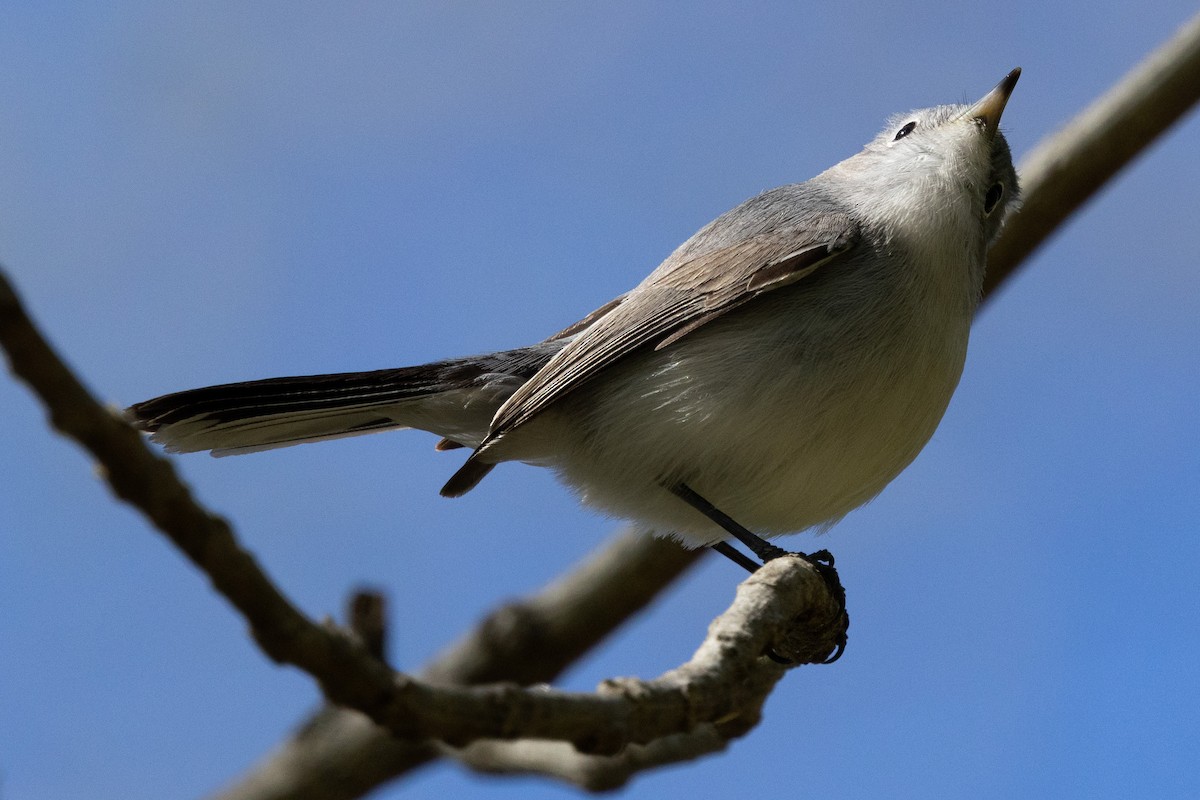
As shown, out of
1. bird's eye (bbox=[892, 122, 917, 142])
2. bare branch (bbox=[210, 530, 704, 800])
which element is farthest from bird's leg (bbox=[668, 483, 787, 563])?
bird's eye (bbox=[892, 122, 917, 142])

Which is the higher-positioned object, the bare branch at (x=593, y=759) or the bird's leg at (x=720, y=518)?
the bird's leg at (x=720, y=518)

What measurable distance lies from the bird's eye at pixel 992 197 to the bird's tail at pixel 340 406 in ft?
4.72

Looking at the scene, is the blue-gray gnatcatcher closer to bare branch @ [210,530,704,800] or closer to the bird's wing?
the bird's wing

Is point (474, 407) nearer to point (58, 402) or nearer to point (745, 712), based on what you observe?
point (745, 712)

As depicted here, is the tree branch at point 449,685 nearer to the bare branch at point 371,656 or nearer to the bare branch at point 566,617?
the bare branch at point 371,656

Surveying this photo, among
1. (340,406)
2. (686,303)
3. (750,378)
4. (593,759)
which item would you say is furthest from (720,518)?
(340,406)

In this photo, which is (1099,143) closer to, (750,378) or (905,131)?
(905,131)

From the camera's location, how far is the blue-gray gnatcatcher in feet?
10.5

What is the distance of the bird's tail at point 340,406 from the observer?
117 inches

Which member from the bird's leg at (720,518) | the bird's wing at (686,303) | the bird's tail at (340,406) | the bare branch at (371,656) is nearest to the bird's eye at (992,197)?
the bird's wing at (686,303)

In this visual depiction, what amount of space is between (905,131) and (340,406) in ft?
6.79

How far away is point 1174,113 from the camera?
4.07 m

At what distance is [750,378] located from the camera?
127 inches

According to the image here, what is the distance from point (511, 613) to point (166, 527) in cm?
287
